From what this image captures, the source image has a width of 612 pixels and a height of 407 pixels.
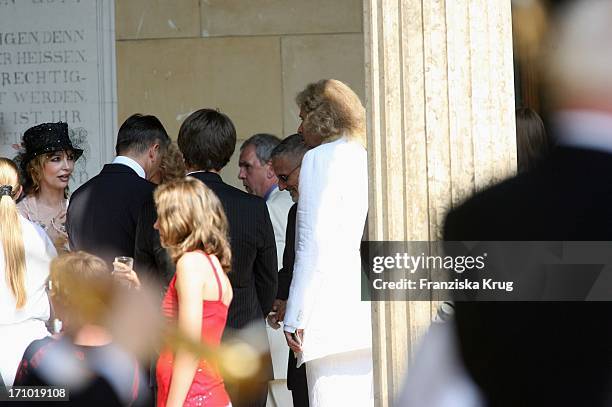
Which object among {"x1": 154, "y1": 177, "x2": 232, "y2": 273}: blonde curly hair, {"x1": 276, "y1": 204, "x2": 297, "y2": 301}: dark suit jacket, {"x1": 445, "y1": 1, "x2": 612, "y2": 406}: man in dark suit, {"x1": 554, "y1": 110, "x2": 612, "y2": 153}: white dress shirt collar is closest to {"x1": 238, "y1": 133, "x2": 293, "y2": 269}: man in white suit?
{"x1": 276, "y1": 204, "x2": 297, "y2": 301}: dark suit jacket

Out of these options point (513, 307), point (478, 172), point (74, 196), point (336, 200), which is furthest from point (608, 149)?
point (74, 196)

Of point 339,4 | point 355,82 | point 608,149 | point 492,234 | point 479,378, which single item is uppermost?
point 339,4

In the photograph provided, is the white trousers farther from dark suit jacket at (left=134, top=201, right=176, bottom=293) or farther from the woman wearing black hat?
the woman wearing black hat

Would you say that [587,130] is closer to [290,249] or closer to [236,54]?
[290,249]

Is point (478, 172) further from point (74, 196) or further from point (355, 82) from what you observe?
point (355, 82)

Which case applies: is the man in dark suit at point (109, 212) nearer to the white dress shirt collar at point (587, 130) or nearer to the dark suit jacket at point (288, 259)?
the dark suit jacket at point (288, 259)

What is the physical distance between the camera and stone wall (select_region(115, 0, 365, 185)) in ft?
23.8

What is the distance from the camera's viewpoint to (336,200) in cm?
419

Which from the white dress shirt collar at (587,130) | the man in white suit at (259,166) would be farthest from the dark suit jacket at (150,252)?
the white dress shirt collar at (587,130)

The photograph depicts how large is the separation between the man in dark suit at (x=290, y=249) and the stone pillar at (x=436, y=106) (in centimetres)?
182

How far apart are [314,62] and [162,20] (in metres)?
1.02

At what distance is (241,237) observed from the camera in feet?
14.2

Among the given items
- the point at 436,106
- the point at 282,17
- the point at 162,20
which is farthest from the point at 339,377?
the point at 162,20

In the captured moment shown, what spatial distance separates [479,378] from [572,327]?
0.18 m
